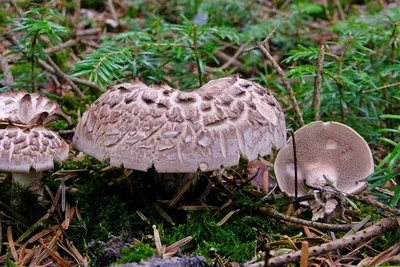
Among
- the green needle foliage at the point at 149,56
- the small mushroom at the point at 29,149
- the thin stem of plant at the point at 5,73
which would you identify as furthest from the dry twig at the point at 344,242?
the thin stem of plant at the point at 5,73

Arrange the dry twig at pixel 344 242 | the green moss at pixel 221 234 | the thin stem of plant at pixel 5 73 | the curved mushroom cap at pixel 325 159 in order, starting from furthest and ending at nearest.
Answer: the thin stem of plant at pixel 5 73 < the curved mushroom cap at pixel 325 159 < the green moss at pixel 221 234 < the dry twig at pixel 344 242

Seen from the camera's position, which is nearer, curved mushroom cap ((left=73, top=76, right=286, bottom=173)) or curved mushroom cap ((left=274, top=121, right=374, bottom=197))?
curved mushroom cap ((left=73, top=76, right=286, bottom=173))

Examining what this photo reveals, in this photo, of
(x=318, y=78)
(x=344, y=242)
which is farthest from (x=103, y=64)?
(x=344, y=242)

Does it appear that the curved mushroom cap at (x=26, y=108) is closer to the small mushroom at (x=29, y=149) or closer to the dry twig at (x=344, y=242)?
the small mushroom at (x=29, y=149)

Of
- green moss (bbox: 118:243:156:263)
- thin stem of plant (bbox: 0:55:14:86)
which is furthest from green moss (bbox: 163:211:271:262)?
thin stem of plant (bbox: 0:55:14:86)

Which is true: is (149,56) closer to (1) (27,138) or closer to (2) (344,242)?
(1) (27,138)

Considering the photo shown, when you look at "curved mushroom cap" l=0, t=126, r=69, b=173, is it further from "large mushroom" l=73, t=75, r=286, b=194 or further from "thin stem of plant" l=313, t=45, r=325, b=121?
"thin stem of plant" l=313, t=45, r=325, b=121
